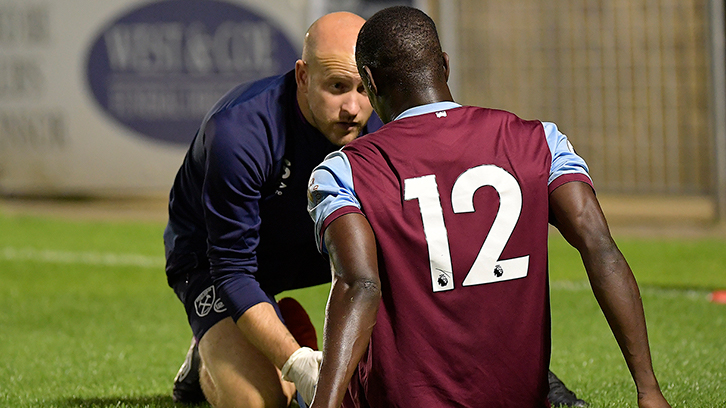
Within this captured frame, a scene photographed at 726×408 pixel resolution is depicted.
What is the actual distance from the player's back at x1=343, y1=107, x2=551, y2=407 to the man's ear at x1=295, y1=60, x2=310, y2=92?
A: 1.01 meters

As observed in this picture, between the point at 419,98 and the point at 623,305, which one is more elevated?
the point at 419,98

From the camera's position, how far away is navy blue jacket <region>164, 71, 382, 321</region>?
3.25 metres

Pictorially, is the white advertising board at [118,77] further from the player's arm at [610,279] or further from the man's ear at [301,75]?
the player's arm at [610,279]

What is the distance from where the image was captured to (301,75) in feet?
10.9

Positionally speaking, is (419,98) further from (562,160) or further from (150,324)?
(150,324)

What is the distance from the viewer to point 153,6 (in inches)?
448

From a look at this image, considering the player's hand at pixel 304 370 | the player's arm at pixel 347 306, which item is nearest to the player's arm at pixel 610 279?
the player's arm at pixel 347 306

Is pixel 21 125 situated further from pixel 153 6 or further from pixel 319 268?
pixel 319 268

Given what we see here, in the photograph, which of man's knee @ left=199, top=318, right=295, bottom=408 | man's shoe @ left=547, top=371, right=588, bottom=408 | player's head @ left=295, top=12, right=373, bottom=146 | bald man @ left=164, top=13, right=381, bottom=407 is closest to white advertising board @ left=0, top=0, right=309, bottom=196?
bald man @ left=164, top=13, right=381, bottom=407

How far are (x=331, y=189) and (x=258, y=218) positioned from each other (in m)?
1.16

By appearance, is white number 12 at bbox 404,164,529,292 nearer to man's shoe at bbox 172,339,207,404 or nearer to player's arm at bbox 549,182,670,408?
player's arm at bbox 549,182,670,408

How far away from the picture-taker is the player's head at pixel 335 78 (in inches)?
123

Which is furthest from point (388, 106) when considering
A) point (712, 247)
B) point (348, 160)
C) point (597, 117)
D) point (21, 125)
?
point (21, 125)

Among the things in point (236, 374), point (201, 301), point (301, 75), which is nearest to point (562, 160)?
point (301, 75)
